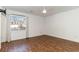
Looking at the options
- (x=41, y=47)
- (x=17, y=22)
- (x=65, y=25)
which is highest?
(x=17, y=22)

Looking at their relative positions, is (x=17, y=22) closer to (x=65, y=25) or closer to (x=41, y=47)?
(x=41, y=47)

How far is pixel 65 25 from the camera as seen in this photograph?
5.97m

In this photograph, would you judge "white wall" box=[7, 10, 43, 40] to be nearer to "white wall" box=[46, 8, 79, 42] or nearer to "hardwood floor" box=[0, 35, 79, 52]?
"white wall" box=[46, 8, 79, 42]

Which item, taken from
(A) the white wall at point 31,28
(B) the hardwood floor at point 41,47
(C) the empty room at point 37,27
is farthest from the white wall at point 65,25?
(A) the white wall at point 31,28

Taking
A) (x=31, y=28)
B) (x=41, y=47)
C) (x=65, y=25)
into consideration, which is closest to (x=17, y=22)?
(x=31, y=28)

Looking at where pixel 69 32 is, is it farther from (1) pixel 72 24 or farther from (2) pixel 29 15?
(2) pixel 29 15

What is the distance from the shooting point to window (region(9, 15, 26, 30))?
576 cm

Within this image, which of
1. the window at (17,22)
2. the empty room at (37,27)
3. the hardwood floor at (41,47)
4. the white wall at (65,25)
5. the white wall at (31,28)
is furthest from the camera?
the white wall at (31,28)

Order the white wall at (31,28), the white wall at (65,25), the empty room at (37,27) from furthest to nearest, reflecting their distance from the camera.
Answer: the white wall at (31,28) < the white wall at (65,25) < the empty room at (37,27)

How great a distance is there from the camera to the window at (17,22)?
5.76 m

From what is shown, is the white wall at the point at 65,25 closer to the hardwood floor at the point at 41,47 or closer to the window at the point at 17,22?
the hardwood floor at the point at 41,47

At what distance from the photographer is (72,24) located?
5340 mm

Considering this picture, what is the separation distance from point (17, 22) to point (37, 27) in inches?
98.7
